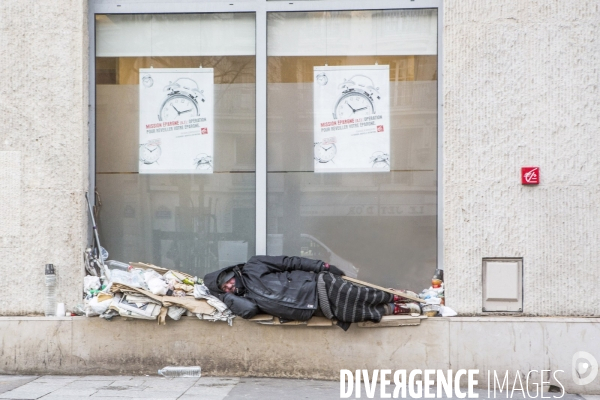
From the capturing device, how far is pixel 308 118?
7328 mm

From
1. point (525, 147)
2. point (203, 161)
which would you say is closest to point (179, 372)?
point (203, 161)

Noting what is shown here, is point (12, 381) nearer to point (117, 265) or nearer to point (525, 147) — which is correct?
point (117, 265)

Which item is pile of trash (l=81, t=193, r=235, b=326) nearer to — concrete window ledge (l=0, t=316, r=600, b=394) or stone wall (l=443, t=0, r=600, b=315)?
concrete window ledge (l=0, t=316, r=600, b=394)

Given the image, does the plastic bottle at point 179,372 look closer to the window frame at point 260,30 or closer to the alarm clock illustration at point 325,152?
the window frame at point 260,30

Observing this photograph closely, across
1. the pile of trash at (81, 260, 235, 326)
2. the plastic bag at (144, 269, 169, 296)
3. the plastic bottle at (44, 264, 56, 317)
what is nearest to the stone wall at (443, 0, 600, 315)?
the pile of trash at (81, 260, 235, 326)

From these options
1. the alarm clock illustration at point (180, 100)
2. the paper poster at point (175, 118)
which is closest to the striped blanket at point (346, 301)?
the paper poster at point (175, 118)

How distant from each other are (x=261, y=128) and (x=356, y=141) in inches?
38.2

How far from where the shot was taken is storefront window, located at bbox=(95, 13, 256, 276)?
736 centimetres

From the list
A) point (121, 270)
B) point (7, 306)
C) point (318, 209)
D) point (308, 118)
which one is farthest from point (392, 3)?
point (7, 306)

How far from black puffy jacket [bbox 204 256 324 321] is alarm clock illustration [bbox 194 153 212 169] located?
1143mm

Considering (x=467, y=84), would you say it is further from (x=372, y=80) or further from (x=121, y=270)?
(x=121, y=270)

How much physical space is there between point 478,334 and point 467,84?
2.36 meters

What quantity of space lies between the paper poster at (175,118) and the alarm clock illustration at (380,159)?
1.66 metres

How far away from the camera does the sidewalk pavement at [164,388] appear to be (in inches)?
243
